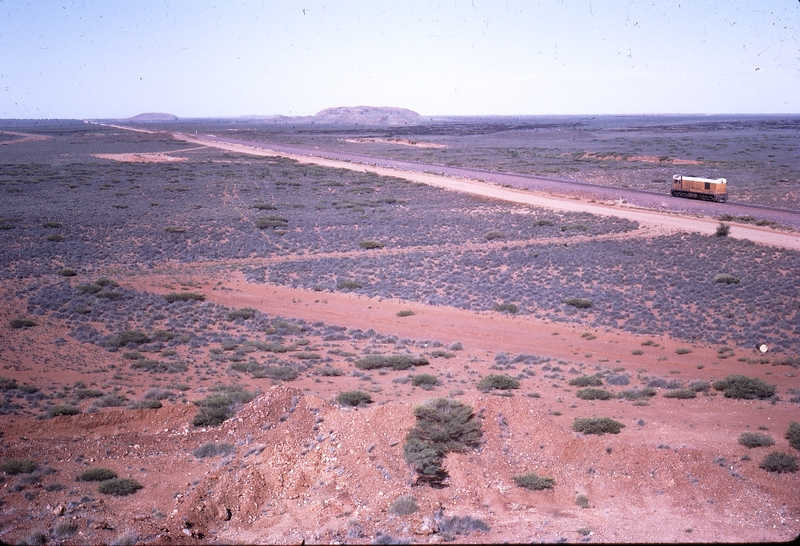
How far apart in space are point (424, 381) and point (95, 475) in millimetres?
7516

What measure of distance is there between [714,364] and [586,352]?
351 centimetres

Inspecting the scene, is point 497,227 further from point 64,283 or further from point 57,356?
point 57,356

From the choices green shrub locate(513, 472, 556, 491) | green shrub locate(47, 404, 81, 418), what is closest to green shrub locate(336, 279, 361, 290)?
green shrub locate(47, 404, 81, 418)

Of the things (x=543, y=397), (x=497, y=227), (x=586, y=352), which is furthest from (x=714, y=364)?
(x=497, y=227)

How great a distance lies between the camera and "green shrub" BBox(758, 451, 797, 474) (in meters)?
9.38

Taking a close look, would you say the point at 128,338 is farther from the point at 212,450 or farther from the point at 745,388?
the point at 745,388

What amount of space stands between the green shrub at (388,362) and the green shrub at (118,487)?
723cm

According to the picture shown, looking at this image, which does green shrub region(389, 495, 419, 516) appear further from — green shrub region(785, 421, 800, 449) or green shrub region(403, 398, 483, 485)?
green shrub region(785, 421, 800, 449)

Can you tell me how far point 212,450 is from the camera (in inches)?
412

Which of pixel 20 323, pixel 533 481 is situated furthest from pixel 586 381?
pixel 20 323

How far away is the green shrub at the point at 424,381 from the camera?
14.0 metres

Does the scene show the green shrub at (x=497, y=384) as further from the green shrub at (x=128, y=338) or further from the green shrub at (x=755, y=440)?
the green shrub at (x=128, y=338)

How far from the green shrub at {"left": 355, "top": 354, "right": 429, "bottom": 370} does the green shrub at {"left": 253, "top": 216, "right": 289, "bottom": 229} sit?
2370 cm

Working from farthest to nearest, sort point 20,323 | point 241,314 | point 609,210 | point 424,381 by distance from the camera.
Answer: point 609,210 → point 241,314 → point 20,323 → point 424,381
